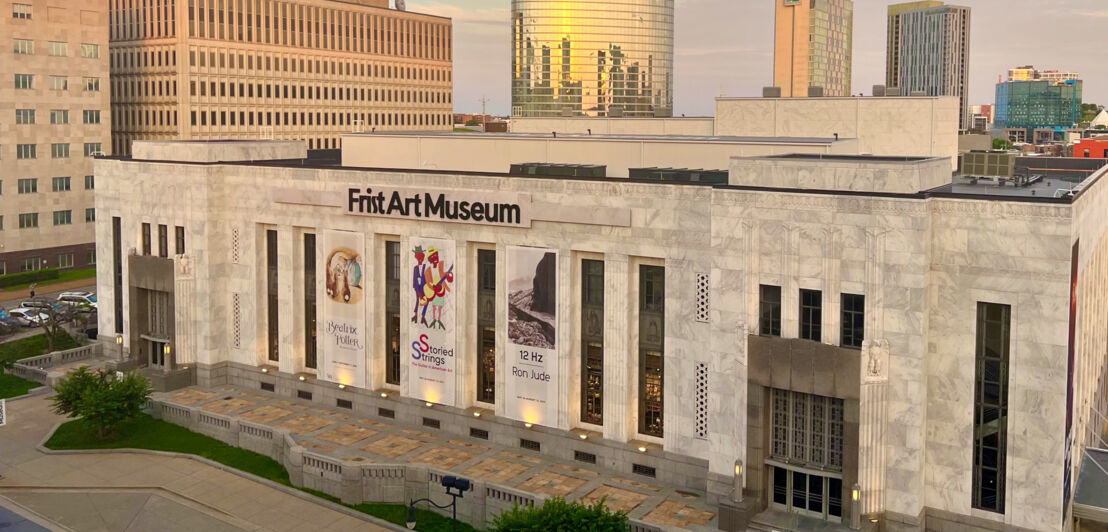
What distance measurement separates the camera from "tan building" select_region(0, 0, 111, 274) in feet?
365

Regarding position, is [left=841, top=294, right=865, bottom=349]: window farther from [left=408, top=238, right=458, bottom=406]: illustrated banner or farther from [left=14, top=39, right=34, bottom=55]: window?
[left=14, top=39, right=34, bottom=55]: window

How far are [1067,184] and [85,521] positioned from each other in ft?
176

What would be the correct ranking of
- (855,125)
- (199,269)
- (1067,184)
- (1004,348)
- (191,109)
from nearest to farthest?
(1004,348), (1067,184), (199,269), (855,125), (191,109)

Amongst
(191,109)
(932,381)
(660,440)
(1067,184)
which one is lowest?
(660,440)

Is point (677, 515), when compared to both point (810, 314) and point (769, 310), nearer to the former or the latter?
point (769, 310)

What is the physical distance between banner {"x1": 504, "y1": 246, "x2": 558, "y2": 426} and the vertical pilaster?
313cm

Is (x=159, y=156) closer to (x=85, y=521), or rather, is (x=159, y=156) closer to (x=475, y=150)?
(x=475, y=150)

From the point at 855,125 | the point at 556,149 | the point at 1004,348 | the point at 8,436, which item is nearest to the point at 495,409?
the point at 556,149

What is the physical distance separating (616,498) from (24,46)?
95.7 m

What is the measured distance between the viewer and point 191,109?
474 ft

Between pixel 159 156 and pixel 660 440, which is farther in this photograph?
pixel 159 156

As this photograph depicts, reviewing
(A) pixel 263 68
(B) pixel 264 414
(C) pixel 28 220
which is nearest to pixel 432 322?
(B) pixel 264 414

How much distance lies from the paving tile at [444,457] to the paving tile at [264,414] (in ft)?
38.7

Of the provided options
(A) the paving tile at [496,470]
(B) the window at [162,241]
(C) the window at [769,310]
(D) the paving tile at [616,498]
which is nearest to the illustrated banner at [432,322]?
(A) the paving tile at [496,470]
